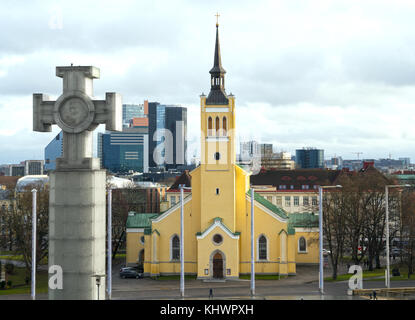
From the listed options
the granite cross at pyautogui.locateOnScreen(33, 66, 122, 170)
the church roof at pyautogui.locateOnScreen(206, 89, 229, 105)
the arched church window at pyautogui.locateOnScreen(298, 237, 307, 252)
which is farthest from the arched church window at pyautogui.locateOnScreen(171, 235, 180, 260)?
the granite cross at pyautogui.locateOnScreen(33, 66, 122, 170)

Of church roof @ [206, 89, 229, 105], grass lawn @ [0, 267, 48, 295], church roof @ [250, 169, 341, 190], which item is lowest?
grass lawn @ [0, 267, 48, 295]

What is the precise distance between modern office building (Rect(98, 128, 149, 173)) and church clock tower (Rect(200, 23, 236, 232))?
117426mm

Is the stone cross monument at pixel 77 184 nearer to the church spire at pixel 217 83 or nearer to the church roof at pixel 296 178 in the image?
the church spire at pixel 217 83

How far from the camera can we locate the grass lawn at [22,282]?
4868 centimetres

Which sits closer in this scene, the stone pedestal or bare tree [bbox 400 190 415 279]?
the stone pedestal

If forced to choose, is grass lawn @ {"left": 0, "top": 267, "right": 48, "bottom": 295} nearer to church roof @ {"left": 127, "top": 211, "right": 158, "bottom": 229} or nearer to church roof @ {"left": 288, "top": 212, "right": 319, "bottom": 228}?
church roof @ {"left": 127, "top": 211, "right": 158, "bottom": 229}

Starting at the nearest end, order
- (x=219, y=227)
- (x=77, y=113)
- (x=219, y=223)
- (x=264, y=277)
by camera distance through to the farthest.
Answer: (x=77, y=113) < (x=219, y=223) < (x=219, y=227) < (x=264, y=277)

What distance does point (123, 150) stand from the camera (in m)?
179

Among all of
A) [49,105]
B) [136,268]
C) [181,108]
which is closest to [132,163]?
[181,108]

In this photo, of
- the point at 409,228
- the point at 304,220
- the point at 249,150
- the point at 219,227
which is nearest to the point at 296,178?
the point at 249,150

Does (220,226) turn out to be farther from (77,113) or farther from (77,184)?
(77,113)

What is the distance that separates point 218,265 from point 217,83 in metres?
16.4

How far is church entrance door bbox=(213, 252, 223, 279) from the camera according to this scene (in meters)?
54.9
